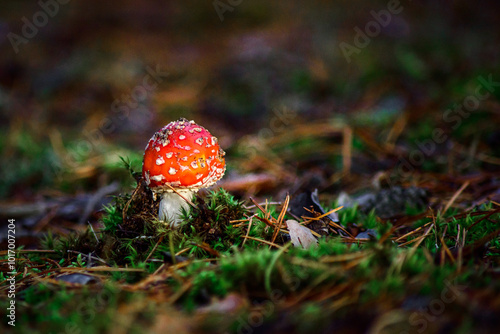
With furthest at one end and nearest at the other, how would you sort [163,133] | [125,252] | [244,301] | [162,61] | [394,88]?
1. [162,61]
2. [394,88]
3. [163,133]
4. [125,252]
5. [244,301]

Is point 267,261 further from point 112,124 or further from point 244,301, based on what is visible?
point 112,124

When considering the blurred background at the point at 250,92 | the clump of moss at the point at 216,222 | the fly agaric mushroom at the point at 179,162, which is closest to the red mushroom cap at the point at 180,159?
the fly agaric mushroom at the point at 179,162

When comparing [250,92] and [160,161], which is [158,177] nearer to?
[160,161]

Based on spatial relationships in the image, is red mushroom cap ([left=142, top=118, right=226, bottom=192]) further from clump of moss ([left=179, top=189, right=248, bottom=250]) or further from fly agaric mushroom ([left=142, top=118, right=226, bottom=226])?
clump of moss ([left=179, top=189, right=248, bottom=250])

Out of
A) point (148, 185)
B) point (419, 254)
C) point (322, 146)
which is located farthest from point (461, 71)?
point (148, 185)

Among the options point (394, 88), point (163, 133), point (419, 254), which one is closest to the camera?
point (419, 254)

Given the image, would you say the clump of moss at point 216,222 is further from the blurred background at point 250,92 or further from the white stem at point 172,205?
the blurred background at point 250,92
